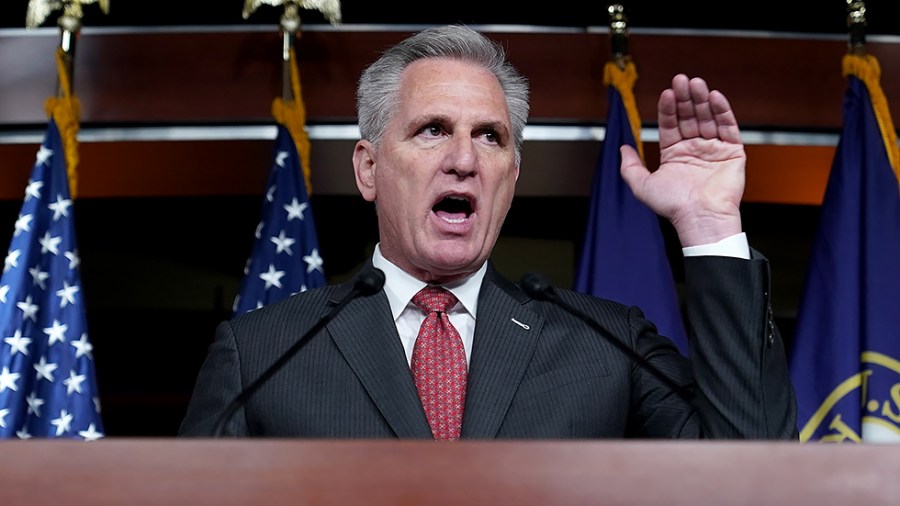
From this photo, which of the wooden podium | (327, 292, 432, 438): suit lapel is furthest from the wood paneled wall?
the wooden podium

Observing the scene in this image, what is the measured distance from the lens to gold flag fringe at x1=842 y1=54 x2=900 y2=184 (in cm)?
280

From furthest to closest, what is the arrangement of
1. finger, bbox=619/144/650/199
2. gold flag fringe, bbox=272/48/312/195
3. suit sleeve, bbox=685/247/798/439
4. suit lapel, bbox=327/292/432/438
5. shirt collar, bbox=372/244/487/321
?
1. gold flag fringe, bbox=272/48/312/195
2. shirt collar, bbox=372/244/487/321
3. finger, bbox=619/144/650/199
4. suit lapel, bbox=327/292/432/438
5. suit sleeve, bbox=685/247/798/439

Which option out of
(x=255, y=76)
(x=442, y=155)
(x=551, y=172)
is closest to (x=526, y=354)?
(x=442, y=155)

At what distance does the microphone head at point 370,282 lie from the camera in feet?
4.64

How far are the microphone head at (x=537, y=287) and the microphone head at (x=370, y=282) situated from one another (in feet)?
0.65

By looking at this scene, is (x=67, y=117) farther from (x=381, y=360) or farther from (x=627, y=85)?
(x=381, y=360)

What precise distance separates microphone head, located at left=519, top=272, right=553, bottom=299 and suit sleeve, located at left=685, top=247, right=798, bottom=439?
194mm

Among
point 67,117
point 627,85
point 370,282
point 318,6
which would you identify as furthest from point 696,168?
point 67,117

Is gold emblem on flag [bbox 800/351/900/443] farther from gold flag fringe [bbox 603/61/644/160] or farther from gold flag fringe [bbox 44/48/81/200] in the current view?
gold flag fringe [bbox 44/48/81/200]

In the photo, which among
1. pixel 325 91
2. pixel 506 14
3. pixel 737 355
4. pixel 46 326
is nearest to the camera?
pixel 737 355

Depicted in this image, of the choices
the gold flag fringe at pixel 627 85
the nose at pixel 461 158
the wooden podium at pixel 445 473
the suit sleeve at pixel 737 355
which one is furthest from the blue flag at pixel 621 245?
the wooden podium at pixel 445 473

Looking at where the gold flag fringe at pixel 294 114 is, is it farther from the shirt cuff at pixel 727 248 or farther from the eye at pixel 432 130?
the shirt cuff at pixel 727 248

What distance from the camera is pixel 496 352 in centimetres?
159

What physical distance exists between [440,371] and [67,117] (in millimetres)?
1692
